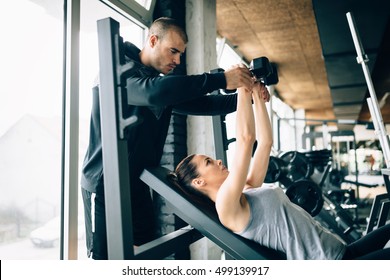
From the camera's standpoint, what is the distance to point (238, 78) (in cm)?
101

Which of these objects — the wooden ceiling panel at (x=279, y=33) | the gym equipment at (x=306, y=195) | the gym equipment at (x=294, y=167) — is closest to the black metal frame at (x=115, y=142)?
the gym equipment at (x=306, y=195)

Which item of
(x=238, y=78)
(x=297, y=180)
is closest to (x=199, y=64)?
(x=297, y=180)

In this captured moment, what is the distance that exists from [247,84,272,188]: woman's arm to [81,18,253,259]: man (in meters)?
0.12

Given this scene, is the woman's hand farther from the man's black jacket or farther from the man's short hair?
the man's short hair

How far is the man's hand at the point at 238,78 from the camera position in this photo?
99 centimetres

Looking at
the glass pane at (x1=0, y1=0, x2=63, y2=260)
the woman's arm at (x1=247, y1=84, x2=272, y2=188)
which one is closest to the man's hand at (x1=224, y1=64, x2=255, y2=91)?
the woman's arm at (x1=247, y1=84, x2=272, y2=188)

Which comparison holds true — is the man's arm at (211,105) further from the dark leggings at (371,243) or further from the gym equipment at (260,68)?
the dark leggings at (371,243)

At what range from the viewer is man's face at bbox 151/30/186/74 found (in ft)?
3.86

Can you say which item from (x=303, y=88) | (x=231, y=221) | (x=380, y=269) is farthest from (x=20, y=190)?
(x=303, y=88)

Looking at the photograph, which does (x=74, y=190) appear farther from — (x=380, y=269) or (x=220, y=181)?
(x=380, y=269)

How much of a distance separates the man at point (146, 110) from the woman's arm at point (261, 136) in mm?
117

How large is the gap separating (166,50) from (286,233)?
2.36ft

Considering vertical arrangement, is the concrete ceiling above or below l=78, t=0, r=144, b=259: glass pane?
above

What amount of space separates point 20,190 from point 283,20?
2671 mm
